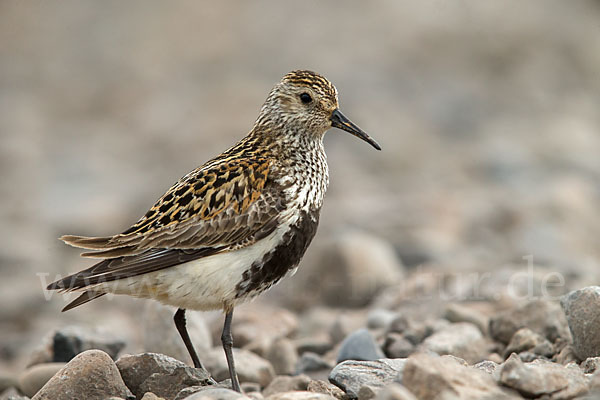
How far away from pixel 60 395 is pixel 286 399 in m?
1.76

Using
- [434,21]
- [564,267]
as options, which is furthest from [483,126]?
[564,267]

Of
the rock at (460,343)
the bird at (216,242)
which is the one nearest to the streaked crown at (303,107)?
the bird at (216,242)

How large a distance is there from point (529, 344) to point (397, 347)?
1.15 metres

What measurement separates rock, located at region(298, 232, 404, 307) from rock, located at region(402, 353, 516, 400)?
5.65 m

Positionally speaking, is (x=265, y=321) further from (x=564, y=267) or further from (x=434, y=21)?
(x=434, y=21)

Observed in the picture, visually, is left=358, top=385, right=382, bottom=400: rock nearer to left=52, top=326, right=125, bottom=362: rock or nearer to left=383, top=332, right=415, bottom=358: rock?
left=383, top=332, right=415, bottom=358: rock

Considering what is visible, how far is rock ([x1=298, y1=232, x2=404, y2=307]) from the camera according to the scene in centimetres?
1036

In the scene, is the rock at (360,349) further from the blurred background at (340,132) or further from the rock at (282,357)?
the blurred background at (340,132)

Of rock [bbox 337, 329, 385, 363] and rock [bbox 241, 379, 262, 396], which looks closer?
rock [bbox 241, 379, 262, 396]

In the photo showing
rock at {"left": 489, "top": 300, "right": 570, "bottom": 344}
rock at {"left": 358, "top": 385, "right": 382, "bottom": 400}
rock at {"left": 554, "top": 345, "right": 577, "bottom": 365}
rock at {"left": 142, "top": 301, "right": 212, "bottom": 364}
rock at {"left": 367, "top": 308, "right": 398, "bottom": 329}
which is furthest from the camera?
rock at {"left": 367, "top": 308, "right": 398, "bottom": 329}

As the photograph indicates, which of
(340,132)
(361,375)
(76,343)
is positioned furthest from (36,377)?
(340,132)

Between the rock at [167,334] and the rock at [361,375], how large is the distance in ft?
6.80

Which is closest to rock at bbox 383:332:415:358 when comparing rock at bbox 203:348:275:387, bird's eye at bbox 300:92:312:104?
rock at bbox 203:348:275:387

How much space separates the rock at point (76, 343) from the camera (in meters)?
7.41
